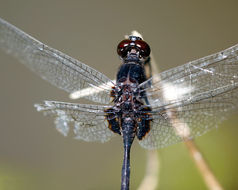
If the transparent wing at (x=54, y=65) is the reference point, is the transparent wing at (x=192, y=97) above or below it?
below

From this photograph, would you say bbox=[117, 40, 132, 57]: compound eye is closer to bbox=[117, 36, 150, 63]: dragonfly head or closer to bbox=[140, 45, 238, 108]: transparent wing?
bbox=[117, 36, 150, 63]: dragonfly head

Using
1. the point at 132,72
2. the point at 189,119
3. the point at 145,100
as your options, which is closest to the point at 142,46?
the point at 132,72

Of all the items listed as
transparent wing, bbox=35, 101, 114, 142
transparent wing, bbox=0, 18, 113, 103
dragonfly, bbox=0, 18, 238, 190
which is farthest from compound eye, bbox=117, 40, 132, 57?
transparent wing, bbox=35, 101, 114, 142

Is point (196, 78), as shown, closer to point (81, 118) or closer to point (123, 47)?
point (123, 47)

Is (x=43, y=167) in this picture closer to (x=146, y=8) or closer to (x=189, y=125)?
(x=189, y=125)

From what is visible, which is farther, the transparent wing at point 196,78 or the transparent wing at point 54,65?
the transparent wing at point 54,65

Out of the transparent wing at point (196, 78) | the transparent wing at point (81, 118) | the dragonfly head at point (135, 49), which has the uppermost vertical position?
the dragonfly head at point (135, 49)

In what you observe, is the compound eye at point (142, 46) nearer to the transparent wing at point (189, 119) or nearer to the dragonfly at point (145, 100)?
the dragonfly at point (145, 100)

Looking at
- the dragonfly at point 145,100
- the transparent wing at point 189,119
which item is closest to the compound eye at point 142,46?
the dragonfly at point 145,100
